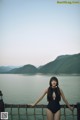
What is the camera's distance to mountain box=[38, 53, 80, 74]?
4121 millimetres

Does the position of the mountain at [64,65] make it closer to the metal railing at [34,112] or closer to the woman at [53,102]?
the metal railing at [34,112]

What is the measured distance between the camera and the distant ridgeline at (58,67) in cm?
412

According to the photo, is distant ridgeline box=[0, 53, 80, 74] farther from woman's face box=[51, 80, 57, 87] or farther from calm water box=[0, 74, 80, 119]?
woman's face box=[51, 80, 57, 87]

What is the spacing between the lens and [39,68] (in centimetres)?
420

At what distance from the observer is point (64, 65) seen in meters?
4.26

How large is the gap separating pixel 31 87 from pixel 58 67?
61cm

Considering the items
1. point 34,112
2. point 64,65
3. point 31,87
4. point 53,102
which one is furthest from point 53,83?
point 64,65

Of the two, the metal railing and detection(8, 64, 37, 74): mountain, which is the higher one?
detection(8, 64, 37, 74): mountain

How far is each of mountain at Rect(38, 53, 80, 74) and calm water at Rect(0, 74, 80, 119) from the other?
118 millimetres

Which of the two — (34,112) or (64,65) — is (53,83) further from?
(64,65)

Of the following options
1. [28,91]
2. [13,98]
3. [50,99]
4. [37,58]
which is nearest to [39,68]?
[37,58]

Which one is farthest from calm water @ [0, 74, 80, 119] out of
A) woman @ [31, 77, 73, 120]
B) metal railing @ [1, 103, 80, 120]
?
woman @ [31, 77, 73, 120]

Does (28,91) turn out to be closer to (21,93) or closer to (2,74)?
(21,93)

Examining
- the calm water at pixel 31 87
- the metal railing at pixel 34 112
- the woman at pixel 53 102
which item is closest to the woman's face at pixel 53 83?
the woman at pixel 53 102
